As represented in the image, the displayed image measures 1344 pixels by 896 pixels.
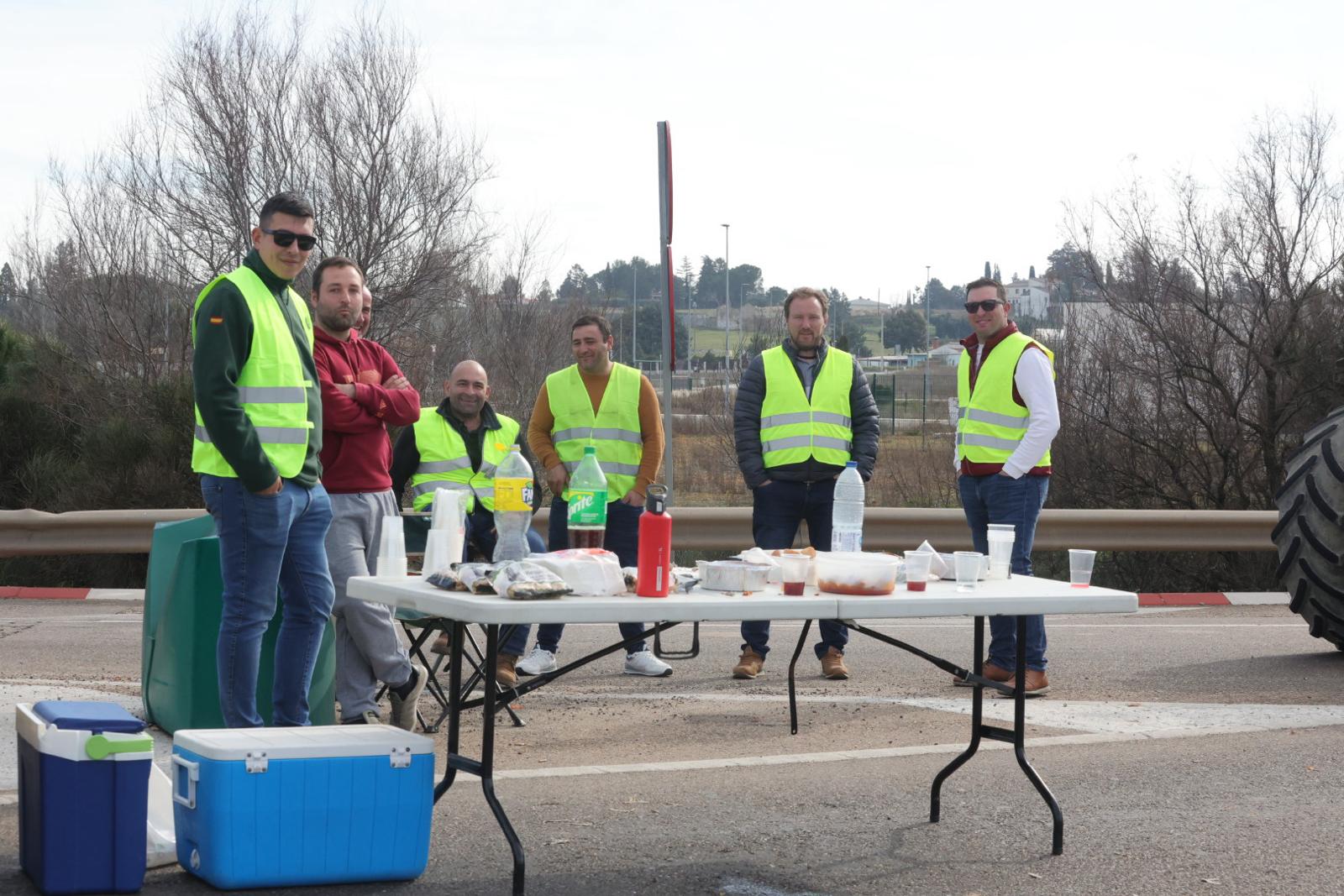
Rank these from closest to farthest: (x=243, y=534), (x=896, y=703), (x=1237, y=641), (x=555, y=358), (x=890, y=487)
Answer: (x=243, y=534) → (x=896, y=703) → (x=1237, y=641) → (x=890, y=487) → (x=555, y=358)

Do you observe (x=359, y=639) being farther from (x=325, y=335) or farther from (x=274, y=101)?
(x=274, y=101)

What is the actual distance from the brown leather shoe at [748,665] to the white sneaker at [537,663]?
40.8 inches

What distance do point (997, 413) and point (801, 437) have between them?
1.08 m

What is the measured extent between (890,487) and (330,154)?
525 inches

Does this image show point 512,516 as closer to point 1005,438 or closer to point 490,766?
point 490,766

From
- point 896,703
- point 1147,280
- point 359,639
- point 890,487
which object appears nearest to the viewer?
point 359,639

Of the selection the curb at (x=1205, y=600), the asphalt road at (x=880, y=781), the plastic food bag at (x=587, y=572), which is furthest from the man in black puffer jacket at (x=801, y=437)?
the curb at (x=1205, y=600)

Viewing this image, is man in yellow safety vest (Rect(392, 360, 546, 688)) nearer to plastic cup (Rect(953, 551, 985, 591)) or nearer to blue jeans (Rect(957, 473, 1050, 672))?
blue jeans (Rect(957, 473, 1050, 672))

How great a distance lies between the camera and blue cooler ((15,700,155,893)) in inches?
179

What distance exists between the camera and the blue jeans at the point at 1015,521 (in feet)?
26.9

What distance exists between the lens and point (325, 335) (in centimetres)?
689

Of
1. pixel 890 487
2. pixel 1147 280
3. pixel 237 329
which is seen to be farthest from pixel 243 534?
pixel 890 487

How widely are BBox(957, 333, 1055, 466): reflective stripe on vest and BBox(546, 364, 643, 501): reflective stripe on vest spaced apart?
71.3 inches

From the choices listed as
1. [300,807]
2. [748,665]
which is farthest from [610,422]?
[300,807]
